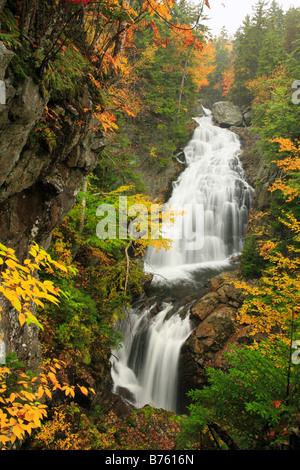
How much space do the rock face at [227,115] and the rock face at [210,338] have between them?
23.0 m

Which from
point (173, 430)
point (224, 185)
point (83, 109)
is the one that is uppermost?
point (224, 185)

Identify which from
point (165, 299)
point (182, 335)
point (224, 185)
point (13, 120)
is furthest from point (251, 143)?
point (13, 120)

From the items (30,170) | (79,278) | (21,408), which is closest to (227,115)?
(79,278)

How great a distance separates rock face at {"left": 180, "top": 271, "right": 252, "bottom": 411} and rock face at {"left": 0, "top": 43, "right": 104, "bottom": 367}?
535 cm

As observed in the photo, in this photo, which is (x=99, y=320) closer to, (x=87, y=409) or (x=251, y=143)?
(x=87, y=409)

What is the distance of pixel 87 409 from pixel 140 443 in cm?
156

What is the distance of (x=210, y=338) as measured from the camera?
8.15 m

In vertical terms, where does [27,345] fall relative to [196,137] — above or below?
below

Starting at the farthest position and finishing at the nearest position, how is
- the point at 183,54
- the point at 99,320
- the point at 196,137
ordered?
the point at 196,137
the point at 183,54
the point at 99,320

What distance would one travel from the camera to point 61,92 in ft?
→ 13.4

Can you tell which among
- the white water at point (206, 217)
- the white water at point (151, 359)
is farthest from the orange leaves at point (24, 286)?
the white water at point (206, 217)

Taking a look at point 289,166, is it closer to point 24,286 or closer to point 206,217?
point 24,286

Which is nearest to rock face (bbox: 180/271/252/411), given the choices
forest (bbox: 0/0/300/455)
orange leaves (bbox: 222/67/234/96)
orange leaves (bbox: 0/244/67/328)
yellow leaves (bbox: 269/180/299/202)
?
forest (bbox: 0/0/300/455)

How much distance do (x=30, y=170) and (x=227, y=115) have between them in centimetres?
2820
